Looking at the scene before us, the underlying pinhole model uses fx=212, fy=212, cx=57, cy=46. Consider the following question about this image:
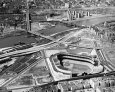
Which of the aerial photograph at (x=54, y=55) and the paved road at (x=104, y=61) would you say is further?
the paved road at (x=104, y=61)

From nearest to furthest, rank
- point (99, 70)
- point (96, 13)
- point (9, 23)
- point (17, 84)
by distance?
point (17, 84) → point (99, 70) → point (9, 23) → point (96, 13)

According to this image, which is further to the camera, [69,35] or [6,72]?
[69,35]

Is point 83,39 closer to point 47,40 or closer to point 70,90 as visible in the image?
point 47,40

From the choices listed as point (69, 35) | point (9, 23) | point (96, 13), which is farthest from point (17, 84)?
point (96, 13)

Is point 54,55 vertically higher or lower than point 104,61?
higher

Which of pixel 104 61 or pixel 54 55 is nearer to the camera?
pixel 104 61

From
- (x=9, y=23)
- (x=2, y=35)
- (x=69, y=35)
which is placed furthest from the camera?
(x=9, y=23)

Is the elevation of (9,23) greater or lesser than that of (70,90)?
greater

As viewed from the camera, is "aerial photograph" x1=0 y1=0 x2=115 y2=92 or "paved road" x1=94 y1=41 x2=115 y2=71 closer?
"aerial photograph" x1=0 y1=0 x2=115 y2=92
